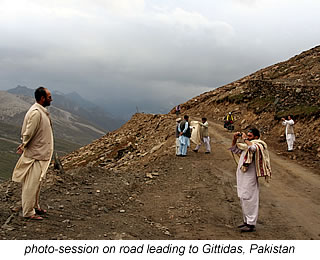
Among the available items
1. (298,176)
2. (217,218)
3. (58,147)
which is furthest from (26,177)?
(58,147)

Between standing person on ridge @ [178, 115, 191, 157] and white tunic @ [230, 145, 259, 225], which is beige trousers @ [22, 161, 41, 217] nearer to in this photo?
white tunic @ [230, 145, 259, 225]

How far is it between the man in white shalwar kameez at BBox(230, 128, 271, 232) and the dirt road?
1.22 ft

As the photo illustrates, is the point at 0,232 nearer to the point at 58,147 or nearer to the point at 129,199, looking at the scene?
the point at 129,199

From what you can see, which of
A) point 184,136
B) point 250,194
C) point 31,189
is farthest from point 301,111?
point 31,189

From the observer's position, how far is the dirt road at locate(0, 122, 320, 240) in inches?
219

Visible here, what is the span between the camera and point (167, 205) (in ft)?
26.5

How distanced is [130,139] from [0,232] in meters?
18.9

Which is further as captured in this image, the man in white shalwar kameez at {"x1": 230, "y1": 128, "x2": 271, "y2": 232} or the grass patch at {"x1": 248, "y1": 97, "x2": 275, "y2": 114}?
the grass patch at {"x1": 248, "y1": 97, "x2": 275, "y2": 114}

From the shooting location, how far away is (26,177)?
551 cm

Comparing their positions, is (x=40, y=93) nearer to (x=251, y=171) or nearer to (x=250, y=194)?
(x=251, y=171)

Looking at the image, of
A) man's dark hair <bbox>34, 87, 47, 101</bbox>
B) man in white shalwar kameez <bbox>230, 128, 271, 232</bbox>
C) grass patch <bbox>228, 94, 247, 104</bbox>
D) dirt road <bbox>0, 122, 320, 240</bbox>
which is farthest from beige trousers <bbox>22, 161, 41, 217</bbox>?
grass patch <bbox>228, 94, 247, 104</bbox>

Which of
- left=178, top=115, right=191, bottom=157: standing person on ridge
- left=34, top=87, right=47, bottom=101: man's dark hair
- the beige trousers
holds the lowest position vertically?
the beige trousers

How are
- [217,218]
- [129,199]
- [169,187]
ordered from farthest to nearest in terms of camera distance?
[169,187]
[129,199]
[217,218]

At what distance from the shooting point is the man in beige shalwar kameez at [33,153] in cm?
545
